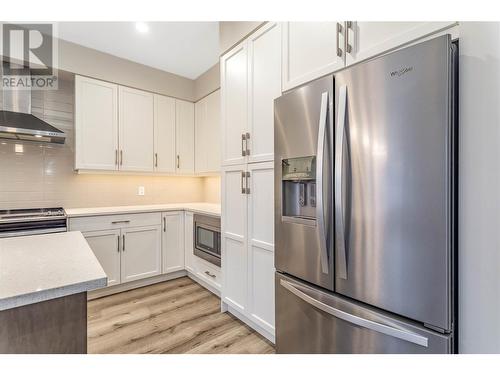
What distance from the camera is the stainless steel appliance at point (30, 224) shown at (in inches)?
79.0

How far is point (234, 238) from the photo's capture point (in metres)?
2.05

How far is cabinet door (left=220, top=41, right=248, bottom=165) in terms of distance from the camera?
6.34ft

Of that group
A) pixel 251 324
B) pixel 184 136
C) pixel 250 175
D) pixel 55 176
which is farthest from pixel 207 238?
pixel 55 176

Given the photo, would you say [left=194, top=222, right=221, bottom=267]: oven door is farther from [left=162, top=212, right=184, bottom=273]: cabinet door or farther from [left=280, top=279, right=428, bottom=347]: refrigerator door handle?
[left=280, top=279, right=428, bottom=347]: refrigerator door handle

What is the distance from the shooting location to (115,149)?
2.78 m

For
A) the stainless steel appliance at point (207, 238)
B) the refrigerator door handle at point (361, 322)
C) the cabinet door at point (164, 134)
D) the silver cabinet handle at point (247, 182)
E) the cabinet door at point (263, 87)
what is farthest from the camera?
the cabinet door at point (164, 134)

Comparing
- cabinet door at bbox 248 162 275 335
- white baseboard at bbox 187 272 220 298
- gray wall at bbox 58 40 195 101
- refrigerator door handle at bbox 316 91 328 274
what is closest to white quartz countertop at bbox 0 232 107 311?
refrigerator door handle at bbox 316 91 328 274

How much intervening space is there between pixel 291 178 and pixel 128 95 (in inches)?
94.2

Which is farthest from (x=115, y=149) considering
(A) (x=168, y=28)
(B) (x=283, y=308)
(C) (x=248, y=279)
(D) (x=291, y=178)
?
(B) (x=283, y=308)

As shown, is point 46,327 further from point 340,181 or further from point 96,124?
point 96,124

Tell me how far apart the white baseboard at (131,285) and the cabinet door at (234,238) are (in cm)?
108

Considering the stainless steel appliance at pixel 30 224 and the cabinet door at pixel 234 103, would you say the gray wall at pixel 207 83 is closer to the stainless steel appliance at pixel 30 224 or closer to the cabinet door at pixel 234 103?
the cabinet door at pixel 234 103

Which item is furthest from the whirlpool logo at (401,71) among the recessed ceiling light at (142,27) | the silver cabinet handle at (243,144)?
the recessed ceiling light at (142,27)
